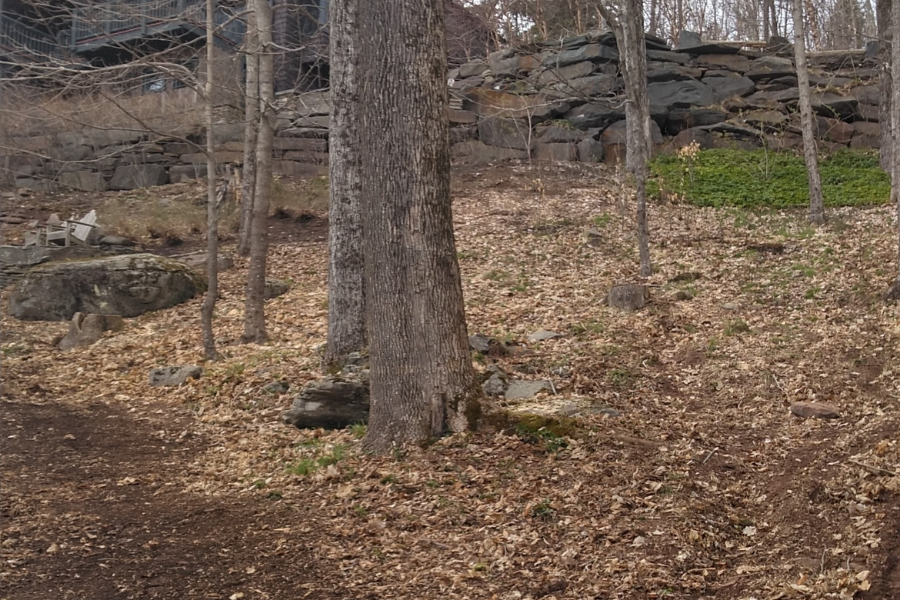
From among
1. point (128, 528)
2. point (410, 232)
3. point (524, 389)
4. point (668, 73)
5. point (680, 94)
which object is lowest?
point (128, 528)

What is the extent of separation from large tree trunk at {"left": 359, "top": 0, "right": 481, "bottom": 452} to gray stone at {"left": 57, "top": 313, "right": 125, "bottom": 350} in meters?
6.49

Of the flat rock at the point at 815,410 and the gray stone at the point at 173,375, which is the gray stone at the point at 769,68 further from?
the gray stone at the point at 173,375

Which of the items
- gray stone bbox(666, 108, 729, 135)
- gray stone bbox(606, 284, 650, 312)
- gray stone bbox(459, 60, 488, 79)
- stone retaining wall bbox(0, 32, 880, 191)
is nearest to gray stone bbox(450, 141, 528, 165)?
stone retaining wall bbox(0, 32, 880, 191)

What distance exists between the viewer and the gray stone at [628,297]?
10.3 metres

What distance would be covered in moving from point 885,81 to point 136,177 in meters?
17.0

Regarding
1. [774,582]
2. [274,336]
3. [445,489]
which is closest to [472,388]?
[445,489]

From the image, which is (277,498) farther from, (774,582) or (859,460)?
(859,460)

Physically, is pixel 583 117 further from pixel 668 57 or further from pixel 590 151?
pixel 668 57

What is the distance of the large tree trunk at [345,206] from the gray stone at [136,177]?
41.7 ft

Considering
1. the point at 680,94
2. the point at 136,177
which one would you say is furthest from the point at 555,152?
the point at 136,177

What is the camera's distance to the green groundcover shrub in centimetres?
1553

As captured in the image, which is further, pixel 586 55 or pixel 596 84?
pixel 586 55

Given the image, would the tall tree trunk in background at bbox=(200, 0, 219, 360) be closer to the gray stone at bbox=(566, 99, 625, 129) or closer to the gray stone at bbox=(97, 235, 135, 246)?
the gray stone at bbox=(97, 235, 135, 246)

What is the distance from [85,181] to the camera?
65.1ft
